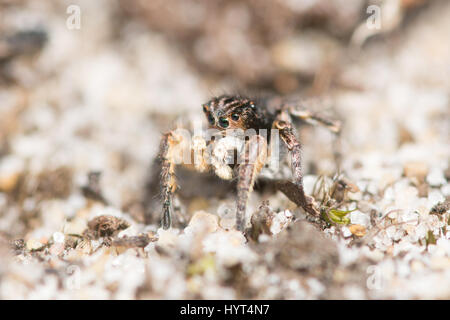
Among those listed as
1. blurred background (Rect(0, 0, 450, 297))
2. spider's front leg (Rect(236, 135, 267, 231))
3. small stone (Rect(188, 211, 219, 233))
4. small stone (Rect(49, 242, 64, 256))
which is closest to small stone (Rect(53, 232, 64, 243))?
small stone (Rect(49, 242, 64, 256))

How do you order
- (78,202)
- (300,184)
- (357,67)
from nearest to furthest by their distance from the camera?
(300,184), (78,202), (357,67)

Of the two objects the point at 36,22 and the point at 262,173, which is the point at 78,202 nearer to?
the point at 262,173

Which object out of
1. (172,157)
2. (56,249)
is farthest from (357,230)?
(56,249)

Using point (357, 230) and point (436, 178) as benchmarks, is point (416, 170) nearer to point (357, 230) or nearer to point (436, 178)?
point (436, 178)

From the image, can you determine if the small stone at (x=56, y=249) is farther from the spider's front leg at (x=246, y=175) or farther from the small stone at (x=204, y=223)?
the spider's front leg at (x=246, y=175)

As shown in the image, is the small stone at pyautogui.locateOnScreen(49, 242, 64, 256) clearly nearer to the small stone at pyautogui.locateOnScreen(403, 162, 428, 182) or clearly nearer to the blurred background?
the blurred background

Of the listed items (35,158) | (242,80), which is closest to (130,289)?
(35,158)

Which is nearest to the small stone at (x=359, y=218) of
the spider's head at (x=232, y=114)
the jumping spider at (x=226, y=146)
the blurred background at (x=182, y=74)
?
the jumping spider at (x=226, y=146)
